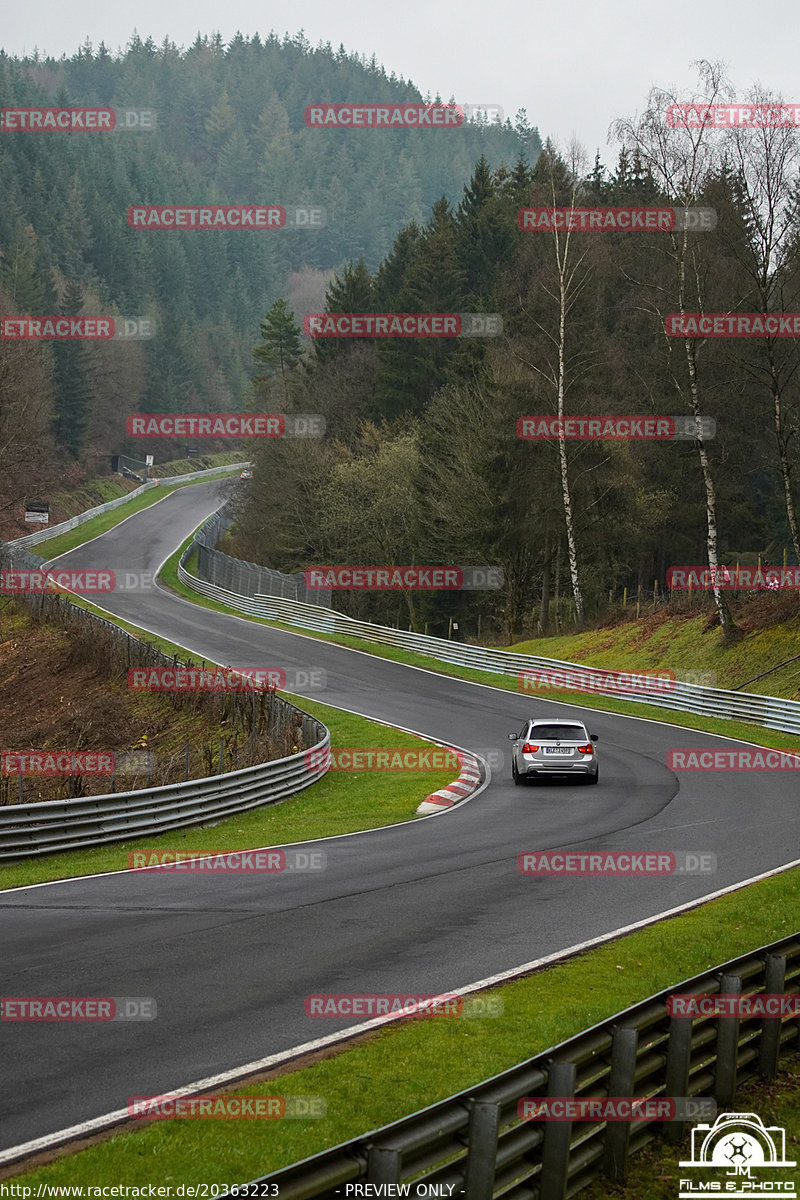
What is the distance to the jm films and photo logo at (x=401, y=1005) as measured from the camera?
935 cm

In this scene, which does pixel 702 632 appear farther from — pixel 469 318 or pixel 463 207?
pixel 463 207

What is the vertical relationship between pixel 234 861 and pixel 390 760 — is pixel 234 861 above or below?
above

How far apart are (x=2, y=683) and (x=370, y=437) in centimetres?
2725

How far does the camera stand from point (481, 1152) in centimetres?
583

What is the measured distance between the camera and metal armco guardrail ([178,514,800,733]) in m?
33.0

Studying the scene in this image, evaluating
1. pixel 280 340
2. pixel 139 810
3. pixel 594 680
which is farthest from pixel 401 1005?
pixel 280 340

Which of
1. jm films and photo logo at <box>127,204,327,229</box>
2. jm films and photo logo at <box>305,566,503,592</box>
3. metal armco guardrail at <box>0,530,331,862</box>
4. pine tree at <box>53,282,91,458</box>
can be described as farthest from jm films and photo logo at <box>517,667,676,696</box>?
jm films and photo logo at <box>127,204,327,229</box>

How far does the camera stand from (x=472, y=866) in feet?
50.6

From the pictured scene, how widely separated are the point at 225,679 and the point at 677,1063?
1082 inches

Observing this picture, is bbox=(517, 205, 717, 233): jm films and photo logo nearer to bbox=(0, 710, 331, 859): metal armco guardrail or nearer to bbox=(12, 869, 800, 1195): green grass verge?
bbox=(0, 710, 331, 859): metal armco guardrail

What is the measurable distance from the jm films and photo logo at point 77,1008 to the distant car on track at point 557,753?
15.5m

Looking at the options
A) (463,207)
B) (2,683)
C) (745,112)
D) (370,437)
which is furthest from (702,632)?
(463,207)

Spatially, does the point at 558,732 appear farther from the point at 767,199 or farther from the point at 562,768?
the point at 767,199

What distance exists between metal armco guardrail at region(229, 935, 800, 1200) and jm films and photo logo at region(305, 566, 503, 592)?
45469 mm
